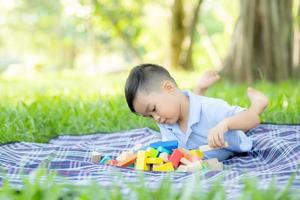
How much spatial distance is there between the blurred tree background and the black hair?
1.88 meters

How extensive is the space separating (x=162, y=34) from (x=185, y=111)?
15323 millimetres

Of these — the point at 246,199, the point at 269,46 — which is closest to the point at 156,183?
the point at 246,199

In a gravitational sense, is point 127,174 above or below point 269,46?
below

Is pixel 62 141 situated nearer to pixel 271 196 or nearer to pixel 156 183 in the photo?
pixel 156 183

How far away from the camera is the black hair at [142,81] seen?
2846 mm

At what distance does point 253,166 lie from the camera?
9.17 feet

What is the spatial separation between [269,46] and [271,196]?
5.65 metres

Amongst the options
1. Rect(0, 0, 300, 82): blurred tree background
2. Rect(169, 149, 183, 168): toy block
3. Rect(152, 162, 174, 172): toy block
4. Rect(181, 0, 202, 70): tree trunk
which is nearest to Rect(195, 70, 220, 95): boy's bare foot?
Rect(169, 149, 183, 168): toy block

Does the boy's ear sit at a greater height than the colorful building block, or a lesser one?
greater

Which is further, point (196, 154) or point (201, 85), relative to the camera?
point (201, 85)

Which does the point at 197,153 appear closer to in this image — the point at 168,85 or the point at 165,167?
the point at 165,167

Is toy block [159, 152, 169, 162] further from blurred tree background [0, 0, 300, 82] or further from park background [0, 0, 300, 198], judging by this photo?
blurred tree background [0, 0, 300, 82]

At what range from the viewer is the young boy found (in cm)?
273

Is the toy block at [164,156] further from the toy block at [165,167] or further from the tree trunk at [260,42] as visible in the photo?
the tree trunk at [260,42]
